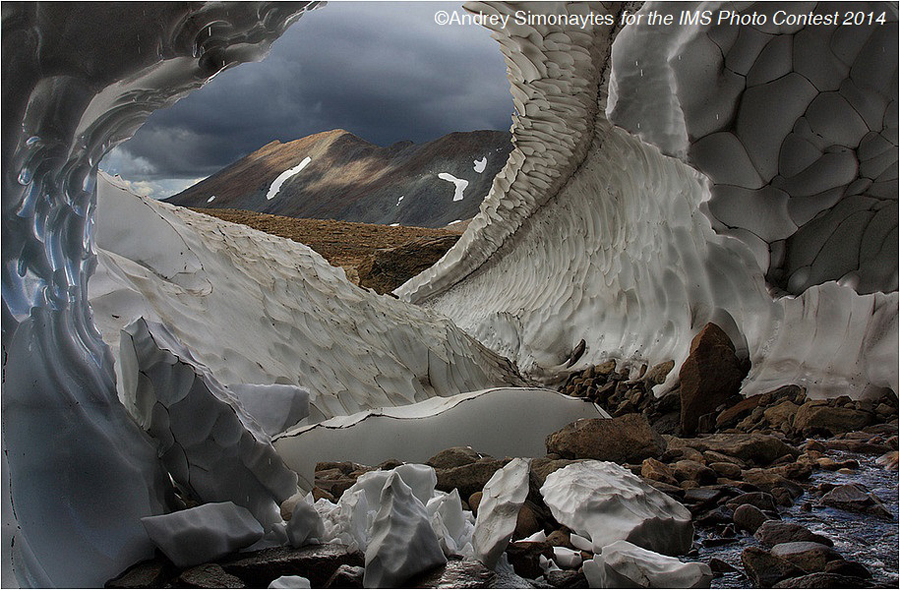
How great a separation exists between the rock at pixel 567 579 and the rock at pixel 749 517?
1.05ft

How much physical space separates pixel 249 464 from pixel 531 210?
3.86 meters

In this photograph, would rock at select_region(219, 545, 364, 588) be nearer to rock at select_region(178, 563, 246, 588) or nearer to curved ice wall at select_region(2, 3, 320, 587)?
rock at select_region(178, 563, 246, 588)

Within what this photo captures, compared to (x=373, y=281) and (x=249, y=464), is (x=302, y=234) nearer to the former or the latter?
(x=373, y=281)

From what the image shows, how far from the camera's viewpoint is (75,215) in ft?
3.33

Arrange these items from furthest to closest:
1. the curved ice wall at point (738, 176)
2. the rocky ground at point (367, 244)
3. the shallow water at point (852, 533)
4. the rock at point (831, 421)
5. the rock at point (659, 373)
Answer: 1. the rocky ground at point (367, 244)
2. the rock at point (659, 373)
3. the rock at point (831, 421)
4. the curved ice wall at point (738, 176)
5. the shallow water at point (852, 533)

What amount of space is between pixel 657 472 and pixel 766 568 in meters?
0.37

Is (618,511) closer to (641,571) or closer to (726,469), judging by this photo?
(641,571)

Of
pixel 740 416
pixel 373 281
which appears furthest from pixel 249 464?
pixel 373 281

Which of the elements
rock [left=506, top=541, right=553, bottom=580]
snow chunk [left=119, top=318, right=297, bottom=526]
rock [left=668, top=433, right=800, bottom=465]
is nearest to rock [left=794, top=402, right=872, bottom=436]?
rock [left=668, top=433, right=800, bottom=465]

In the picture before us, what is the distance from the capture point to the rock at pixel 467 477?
1.23 metres

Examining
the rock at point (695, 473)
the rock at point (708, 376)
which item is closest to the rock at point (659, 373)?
the rock at point (708, 376)

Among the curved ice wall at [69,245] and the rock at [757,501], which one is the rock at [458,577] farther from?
the rock at [757,501]

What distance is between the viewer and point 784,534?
101cm

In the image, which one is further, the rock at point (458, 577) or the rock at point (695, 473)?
the rock at point (695, 473)
